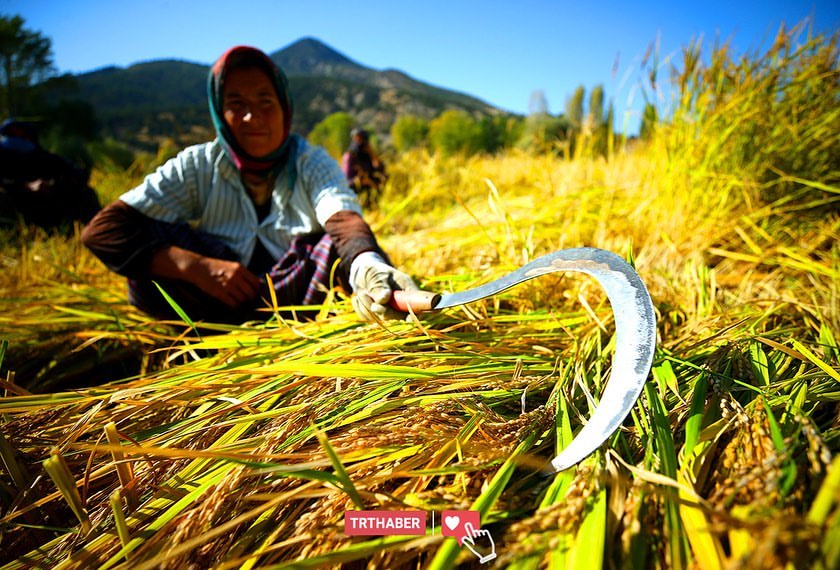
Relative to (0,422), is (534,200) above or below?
above

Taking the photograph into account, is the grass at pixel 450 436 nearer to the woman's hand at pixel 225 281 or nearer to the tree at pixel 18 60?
the woman's hand at pixel 225 281

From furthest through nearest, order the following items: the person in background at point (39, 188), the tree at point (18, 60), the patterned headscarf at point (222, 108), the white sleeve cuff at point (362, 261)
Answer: the tree at point (18, 60), the person in background at point (39, 188), the patterned headscarf at point (222, 108), the white sleeve cuff at point (362, 261)

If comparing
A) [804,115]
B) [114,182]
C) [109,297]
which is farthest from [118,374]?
[114,182]

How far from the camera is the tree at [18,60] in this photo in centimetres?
1788


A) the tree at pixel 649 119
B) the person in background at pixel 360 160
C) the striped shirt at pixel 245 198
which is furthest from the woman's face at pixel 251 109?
the person in background at pixel 360 160

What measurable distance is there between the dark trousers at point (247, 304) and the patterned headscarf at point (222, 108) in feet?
1.02

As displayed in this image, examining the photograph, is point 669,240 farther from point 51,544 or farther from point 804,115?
point 51,544

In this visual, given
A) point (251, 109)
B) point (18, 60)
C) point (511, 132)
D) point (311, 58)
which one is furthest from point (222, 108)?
point (311, 58)

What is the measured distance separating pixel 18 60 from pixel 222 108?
1191 inches

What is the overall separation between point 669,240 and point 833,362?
77 cm

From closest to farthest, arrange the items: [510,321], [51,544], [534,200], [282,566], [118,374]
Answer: [282,566], [51,544], [510,321], [118,374], [534,200]

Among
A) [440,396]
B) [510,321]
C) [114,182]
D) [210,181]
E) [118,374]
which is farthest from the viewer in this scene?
[114,182]

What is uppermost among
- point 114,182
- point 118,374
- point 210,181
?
point 114,182

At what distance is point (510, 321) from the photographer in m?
0.86
